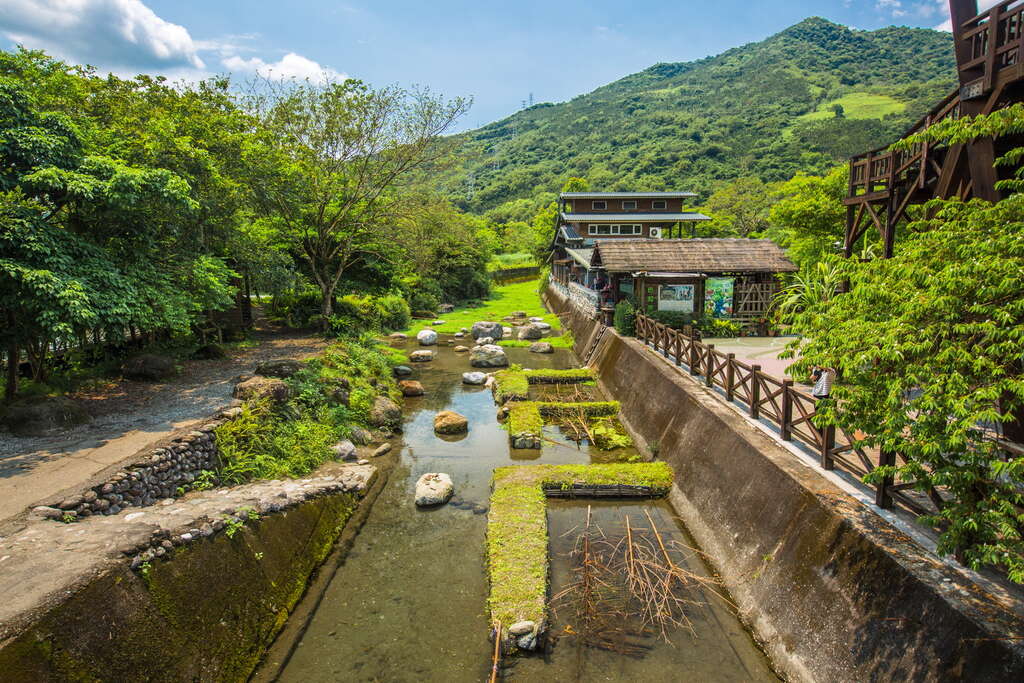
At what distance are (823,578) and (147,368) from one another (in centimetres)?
1724

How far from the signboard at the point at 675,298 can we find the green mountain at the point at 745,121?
171 ft

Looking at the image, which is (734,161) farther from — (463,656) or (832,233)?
(463,656)

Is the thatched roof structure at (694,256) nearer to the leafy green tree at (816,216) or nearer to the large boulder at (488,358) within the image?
the leafy green tree at (816,216)

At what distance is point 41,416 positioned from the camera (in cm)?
1095

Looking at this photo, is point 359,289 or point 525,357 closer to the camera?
point 525,357

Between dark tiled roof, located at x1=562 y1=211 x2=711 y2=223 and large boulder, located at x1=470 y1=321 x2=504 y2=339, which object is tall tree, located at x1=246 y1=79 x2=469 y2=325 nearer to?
large boulder, located at x1=470 y1=321 x2=504 y2=339

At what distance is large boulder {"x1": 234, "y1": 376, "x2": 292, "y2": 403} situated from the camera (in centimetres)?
1327

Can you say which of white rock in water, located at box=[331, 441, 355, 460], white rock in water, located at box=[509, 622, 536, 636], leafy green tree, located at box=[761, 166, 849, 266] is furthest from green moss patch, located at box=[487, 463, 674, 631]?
→ leafy green tree, located at box=[761, 166, 849, 266]

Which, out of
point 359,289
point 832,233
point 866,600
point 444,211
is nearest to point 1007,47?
point 866,600

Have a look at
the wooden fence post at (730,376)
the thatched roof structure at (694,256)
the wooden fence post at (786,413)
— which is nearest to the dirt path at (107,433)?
the wooden fence post at (786,413)

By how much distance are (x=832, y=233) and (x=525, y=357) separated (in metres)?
16.7

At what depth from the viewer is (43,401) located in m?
11.4

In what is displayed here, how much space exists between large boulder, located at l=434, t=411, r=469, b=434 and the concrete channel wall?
7252 mm

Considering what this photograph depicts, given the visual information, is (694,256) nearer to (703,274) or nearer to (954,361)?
(703,274)
